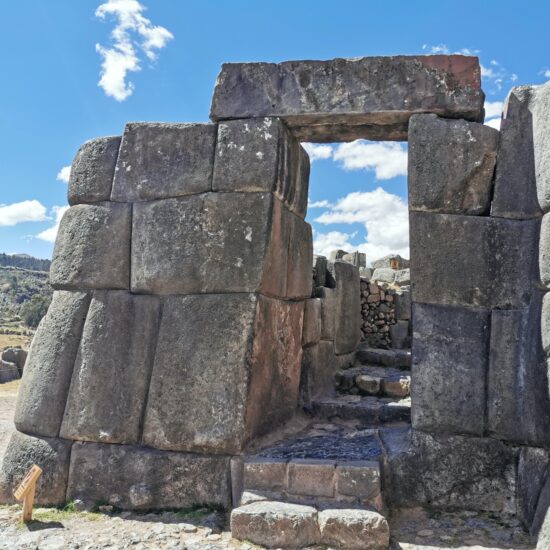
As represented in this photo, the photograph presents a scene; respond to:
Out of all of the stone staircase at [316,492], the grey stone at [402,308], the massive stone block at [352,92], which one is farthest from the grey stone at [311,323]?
the grey stone at [402,308]

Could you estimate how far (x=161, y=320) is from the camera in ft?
14.2

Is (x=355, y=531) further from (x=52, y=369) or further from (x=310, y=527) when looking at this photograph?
(x=52, y=369)

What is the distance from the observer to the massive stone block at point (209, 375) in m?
4.01

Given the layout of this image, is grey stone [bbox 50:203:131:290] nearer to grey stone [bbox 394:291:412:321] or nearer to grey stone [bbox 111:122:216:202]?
grey stone [bbox 111:122:216:202]

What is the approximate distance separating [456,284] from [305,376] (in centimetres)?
227

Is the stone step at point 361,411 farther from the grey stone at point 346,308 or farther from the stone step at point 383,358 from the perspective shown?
the stone step at point 383,358

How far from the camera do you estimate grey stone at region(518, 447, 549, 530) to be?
3.45 m

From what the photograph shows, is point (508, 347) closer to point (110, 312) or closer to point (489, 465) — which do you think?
point (489, 465)

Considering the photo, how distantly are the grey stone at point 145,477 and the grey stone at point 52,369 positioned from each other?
390 millimetres

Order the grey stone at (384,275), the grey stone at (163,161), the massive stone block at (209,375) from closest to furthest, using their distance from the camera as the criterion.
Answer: the massive stone block at (209,375), the grey stone at (163,161), the grey stone at (384,275)

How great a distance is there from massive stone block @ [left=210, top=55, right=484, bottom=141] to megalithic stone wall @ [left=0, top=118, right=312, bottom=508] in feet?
0.77

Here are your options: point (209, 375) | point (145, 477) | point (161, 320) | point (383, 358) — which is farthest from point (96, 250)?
point (383, 358)

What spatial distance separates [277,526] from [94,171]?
3287 millimetres

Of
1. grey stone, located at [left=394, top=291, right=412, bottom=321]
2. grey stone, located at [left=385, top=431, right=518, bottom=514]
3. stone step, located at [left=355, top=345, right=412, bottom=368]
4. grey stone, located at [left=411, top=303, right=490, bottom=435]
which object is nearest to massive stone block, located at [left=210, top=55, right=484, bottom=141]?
grey stone, located at [left=411, top=303, right=490, bottom=435]
